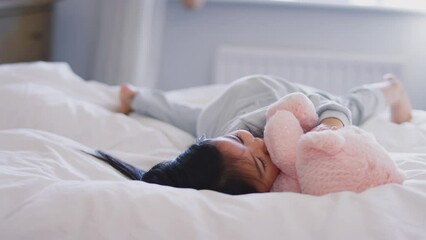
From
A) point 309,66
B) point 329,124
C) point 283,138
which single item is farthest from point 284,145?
point 309,66

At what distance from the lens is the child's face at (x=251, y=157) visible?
784 millimetres

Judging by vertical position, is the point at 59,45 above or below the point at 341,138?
below

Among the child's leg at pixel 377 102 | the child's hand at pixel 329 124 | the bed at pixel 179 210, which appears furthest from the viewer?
the child's leg at pixel 377 102

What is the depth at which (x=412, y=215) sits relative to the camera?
0.63m

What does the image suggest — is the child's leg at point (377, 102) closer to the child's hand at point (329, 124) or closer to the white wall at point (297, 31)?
the child's hand at point (329, 124)

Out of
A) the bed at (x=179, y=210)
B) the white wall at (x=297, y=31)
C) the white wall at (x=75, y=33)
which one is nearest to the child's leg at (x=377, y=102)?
the bed at (x=179, y=210)

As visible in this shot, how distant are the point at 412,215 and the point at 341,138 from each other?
14 centimetres

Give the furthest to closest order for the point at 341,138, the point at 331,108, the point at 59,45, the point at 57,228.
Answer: the point at 59,45
the point at 331,108
the point at 341,138
the point at 57,228

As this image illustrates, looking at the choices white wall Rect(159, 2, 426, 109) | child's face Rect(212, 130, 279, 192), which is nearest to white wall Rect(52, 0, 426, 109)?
white wall Rect(159, 2, 426, 109)

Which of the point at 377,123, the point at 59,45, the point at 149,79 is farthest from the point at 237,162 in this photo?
the point at 59,45

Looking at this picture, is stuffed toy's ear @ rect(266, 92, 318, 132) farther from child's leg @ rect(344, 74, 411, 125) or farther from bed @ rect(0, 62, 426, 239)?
child's leg @ rect(344, 74, 411, 125)

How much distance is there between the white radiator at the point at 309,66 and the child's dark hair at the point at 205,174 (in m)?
1.51

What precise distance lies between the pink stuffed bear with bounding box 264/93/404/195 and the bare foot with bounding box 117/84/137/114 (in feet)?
2.45

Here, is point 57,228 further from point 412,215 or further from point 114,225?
point 412,215
